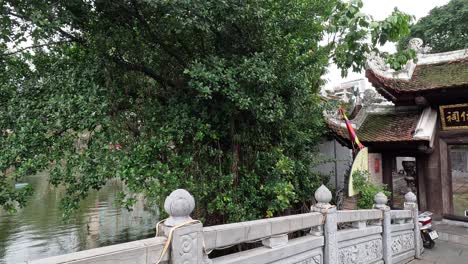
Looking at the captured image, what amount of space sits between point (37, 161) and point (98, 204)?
13.6 m

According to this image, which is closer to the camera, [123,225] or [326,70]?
[326,70]

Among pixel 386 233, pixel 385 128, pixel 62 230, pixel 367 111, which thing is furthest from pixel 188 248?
pixel 62 230

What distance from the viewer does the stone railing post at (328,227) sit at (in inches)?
142

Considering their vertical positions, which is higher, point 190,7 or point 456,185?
point 190,7

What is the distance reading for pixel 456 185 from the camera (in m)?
14.4

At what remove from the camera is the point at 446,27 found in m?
16.9

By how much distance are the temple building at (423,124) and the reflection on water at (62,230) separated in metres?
6.36

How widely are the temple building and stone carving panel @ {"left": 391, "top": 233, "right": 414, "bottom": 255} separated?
7.96 ft

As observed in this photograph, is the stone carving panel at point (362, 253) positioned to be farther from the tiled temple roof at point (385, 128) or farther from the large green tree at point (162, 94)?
the tiled temple roof at point (385, 128)

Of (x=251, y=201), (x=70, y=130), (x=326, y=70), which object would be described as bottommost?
(x=251, y=201)

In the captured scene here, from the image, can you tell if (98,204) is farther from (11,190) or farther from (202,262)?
(202,262)

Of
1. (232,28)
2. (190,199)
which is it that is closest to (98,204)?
(232,28)

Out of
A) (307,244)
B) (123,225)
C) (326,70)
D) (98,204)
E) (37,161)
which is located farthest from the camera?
(98,204)

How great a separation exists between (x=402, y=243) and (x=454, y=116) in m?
3.87
